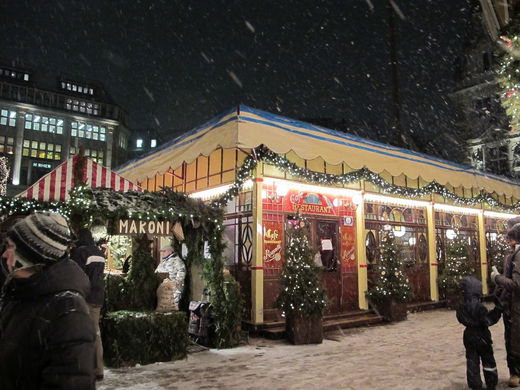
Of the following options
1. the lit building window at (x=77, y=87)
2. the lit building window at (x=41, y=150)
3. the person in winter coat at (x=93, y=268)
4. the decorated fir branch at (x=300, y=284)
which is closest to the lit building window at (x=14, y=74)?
the lit building window at (x=77, y=87)

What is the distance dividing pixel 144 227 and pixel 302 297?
364 centimetres

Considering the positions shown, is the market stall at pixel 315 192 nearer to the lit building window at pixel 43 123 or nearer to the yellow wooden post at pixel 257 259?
the yellow wooden post at pixel 257 259

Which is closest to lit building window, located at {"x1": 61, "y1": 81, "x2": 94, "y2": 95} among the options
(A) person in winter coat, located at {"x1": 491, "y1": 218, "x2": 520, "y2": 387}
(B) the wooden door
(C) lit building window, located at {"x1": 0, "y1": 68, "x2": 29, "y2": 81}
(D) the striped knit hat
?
(C) lit building window, located at {"x1": 0, "y1": 68, "x2": 29, "y2": 81}

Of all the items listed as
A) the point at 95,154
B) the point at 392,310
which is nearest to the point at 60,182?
the point at 392,310

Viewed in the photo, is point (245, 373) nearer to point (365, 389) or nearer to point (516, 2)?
point (365, 389)

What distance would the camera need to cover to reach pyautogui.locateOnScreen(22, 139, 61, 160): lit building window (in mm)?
48875

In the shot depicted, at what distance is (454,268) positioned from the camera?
45.9ft

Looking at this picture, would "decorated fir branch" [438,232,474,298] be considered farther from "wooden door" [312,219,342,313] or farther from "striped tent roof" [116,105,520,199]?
"wooden door" [312,219,342,313]

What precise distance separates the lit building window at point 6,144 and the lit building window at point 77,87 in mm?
9641

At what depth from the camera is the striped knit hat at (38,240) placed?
2037 millimetres

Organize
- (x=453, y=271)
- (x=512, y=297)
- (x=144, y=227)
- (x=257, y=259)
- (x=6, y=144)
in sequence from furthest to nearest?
(x=6, y=144)
(x=453, y=271)
(x=257, y=259)
(x=144, y=227)
(x=512, y=297)

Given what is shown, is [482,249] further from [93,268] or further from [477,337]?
[93,268]

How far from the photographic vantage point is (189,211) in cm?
793

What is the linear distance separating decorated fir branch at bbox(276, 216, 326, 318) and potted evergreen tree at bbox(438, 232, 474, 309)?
720cm
